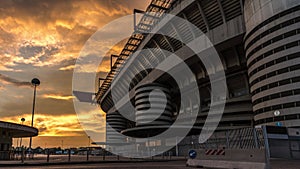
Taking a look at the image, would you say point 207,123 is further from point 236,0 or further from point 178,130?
point 236,0

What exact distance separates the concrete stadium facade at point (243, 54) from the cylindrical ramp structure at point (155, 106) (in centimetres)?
64

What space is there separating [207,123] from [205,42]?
18.8m

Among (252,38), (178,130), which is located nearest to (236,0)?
(252,38)

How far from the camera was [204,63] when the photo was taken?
5938cm

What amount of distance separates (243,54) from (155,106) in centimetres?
3176

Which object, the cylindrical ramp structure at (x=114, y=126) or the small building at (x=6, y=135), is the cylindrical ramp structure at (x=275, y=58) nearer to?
the small building at (x=6, y=135)

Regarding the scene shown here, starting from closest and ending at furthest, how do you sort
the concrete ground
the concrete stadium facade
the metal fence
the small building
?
1. the metal fence
2. the concrete ground
3. the small building
4. the concrete stadium facade

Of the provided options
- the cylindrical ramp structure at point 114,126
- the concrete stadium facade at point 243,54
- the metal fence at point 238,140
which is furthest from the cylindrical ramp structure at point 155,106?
the metal fence at point 238,140

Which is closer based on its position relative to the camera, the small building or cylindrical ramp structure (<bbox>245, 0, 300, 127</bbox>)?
the small building

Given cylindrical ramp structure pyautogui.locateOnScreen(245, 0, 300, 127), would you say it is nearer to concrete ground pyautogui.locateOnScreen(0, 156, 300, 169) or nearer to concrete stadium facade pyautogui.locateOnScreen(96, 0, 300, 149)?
concrete stadium facade pyautogui.locateOnScreen(96, 0, 300, 149)

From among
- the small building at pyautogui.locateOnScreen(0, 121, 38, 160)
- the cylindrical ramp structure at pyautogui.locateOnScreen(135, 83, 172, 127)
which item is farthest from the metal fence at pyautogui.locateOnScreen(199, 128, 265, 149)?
the cylindrical ramp structure at pyautogui.locateOnScreen(135, 83, 172, 127)

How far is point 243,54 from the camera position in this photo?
55.3 m

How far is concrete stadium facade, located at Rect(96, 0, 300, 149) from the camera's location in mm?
39344

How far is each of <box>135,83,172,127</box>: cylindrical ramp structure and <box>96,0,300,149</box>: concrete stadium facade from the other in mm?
637
